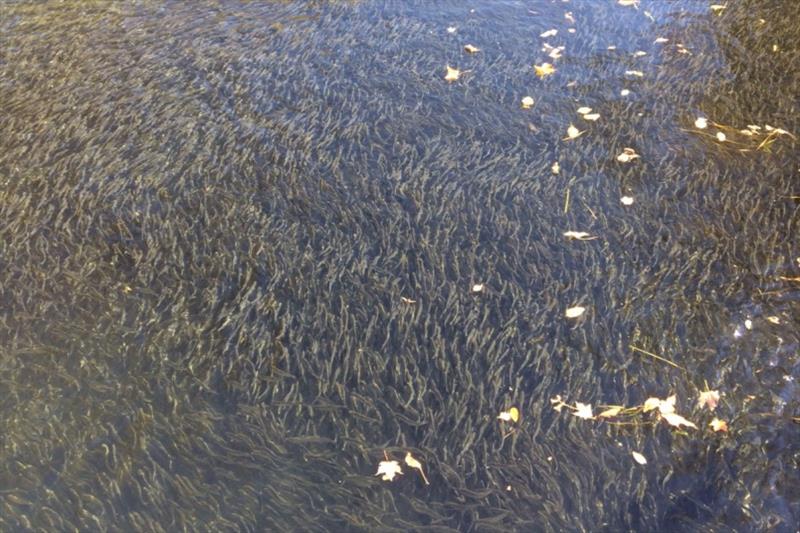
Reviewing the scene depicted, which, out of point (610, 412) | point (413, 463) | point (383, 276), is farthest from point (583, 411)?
point (383, 276)

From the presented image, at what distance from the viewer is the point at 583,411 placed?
312 cm

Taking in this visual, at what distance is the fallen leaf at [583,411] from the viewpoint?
310cm

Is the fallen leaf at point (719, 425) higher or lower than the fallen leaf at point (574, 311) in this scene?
lower

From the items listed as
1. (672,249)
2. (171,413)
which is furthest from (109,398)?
(672,249)

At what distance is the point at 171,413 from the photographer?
3.09 meters

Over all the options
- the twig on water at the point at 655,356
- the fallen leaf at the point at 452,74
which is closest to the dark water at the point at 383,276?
the twig on water at the point at 655,356

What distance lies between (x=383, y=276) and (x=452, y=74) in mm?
2177

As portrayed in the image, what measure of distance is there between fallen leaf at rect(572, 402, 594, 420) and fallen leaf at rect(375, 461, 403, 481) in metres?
0.74

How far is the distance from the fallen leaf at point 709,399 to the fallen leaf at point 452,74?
9.59 ft

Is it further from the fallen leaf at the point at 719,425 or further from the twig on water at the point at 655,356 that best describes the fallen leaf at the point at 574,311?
the fallen leaf at the point at 719,425

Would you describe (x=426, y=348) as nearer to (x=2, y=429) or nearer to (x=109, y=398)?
(x=109, y=398)

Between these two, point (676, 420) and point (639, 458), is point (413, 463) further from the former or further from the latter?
point (676, 420)

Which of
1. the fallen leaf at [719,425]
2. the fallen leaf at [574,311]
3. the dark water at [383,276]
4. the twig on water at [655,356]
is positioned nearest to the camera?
the dark water at [383,276]

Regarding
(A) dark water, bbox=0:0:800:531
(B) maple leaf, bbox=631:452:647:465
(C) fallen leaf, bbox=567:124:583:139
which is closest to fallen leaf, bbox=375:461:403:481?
(A) dark water, bbox=0:0:800:531
